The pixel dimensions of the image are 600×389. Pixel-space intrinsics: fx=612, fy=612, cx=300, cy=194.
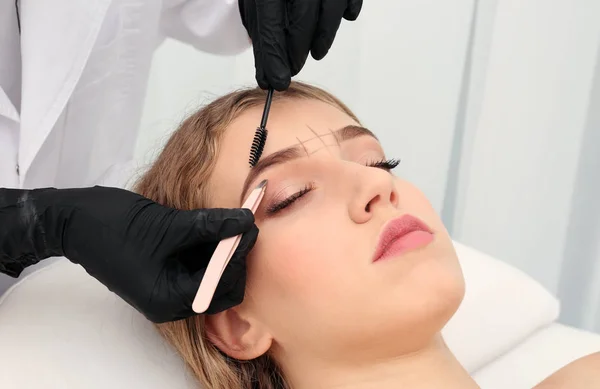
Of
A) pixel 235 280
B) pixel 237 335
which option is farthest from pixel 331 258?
pixel 237 335

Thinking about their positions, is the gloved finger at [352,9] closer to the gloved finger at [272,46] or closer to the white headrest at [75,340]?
the gloved finger at [272,46]

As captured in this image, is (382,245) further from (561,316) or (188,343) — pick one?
(561,316)

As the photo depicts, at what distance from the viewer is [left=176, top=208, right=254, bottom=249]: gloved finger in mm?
870

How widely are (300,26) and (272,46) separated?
0.07 meters

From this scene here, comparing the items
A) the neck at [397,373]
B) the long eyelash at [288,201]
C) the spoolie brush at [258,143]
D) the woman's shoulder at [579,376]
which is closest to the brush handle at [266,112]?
the spoolie brush at [258,143]

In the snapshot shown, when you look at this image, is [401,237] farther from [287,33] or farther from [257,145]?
[287,33]

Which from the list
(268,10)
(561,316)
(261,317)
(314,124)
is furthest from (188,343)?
(561,316)

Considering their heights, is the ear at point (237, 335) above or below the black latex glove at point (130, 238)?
below

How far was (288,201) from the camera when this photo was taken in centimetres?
96

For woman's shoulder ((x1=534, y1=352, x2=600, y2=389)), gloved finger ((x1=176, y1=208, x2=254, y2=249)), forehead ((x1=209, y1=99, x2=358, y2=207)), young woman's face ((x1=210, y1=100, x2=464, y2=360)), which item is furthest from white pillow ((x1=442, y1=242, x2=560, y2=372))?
gloved finger ((x1=176, y1=208, x2=254, y2=249))

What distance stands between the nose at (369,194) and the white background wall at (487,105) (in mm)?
933

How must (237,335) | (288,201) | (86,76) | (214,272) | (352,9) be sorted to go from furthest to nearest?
(86,76), (352,9), (237,335), (288,201), (214,272)

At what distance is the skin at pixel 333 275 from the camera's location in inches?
35.5

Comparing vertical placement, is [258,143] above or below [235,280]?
above
